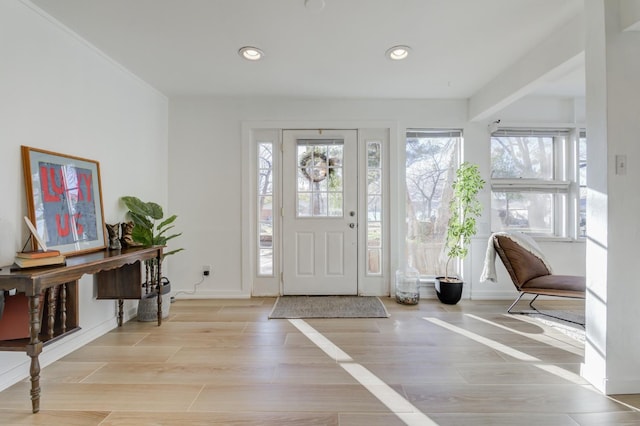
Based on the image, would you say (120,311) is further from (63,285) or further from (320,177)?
(320,177)

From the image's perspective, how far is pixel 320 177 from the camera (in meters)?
3.78

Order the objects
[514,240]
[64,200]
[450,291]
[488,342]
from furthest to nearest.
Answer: [450,291]
[514,240]
[488,342]
[64,200]

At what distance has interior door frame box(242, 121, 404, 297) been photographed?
3.71 meters

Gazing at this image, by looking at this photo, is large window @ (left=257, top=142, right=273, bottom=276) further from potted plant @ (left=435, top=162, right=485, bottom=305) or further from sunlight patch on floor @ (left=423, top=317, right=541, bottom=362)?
potted plant @ (left=435, top=162, right=485, bottom=305)

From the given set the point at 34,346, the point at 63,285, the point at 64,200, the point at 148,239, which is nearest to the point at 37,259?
the point at 63,285

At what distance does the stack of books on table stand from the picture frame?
11.4 inches

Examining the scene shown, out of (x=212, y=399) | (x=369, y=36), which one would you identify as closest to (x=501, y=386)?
(x=212, y=399)

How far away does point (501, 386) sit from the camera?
188 centimetres

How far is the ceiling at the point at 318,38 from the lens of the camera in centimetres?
204

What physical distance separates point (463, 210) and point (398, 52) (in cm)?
191

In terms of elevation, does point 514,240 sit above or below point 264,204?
below

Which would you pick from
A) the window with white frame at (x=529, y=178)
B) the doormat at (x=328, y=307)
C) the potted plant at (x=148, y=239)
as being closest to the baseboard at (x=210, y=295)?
the doormat at (x=328, y=307)

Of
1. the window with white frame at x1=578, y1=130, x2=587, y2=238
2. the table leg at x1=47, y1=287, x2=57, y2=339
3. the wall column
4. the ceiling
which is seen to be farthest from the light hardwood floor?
the ceiling

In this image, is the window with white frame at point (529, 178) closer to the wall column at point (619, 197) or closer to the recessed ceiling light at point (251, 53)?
the wall column at point (619, 197)
